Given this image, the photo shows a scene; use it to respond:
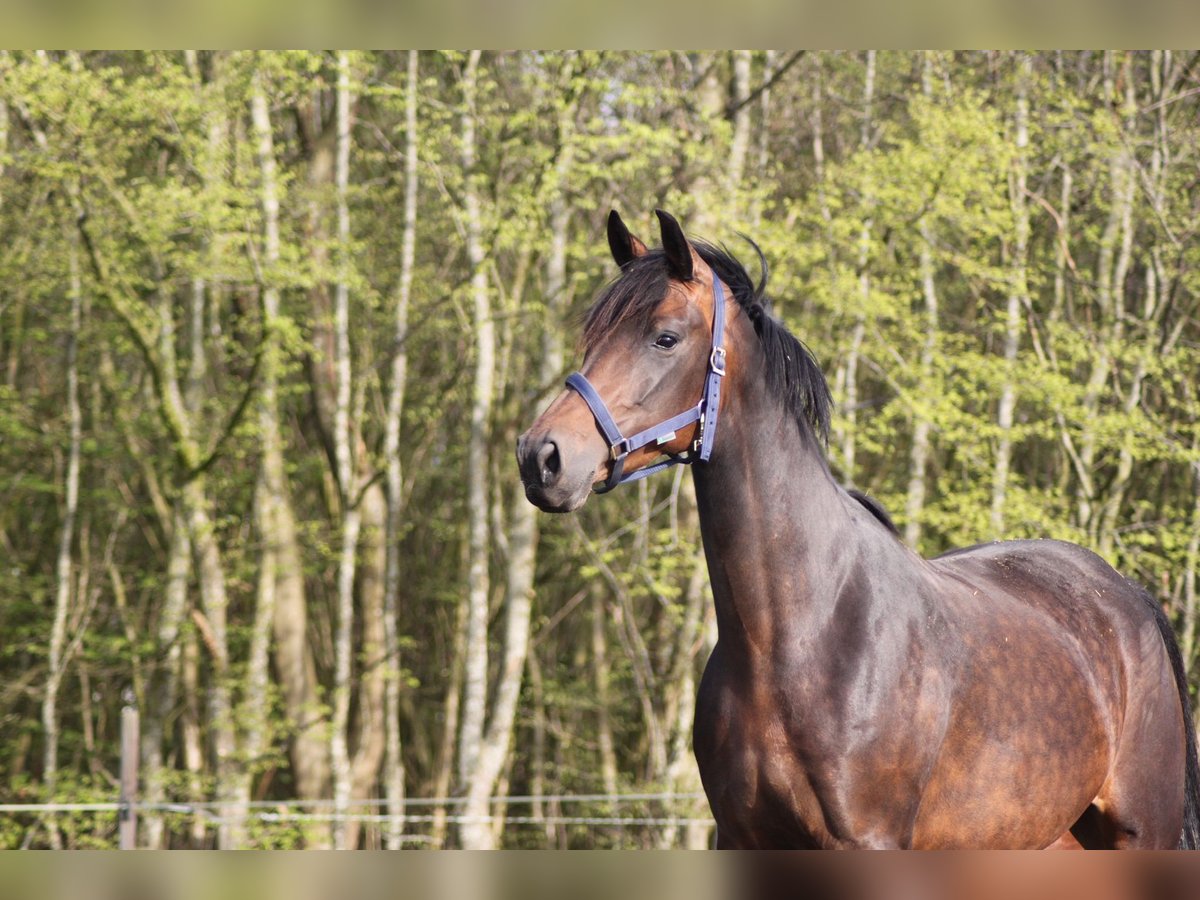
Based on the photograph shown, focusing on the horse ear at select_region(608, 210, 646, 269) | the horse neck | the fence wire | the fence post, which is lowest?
the fence wire

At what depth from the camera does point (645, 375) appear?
299 centimetres

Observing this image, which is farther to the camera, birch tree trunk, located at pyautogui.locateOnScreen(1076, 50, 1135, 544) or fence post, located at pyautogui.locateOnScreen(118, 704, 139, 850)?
birch tree trunk, located at pyautogui.locateOnScreen(1076, 50, 1135, 544)

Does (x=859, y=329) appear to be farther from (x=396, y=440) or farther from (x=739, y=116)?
(x=396, y=440)

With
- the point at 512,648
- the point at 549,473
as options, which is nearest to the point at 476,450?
the point at 512,648

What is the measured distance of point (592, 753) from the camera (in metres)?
19.1

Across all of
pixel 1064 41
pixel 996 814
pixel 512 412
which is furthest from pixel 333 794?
pixel 1064 41

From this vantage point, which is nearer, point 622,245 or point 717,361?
point 717,361

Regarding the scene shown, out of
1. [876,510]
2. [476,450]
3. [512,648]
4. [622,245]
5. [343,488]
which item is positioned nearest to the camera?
[622,245]

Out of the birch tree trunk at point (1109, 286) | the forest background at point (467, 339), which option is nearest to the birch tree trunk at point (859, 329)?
the forest background at point (467, 339)

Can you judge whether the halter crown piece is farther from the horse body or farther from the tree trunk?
the tree trunk

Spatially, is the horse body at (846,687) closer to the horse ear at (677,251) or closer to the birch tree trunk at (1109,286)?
the horse ear at (677,251)

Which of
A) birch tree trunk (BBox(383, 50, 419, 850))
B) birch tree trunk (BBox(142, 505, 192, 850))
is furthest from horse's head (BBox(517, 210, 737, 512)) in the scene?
birch tree trunk (BBox(142, 505, 192, 850))

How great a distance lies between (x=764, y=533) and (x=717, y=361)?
451 mm

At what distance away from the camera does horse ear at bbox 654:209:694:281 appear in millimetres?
2992
